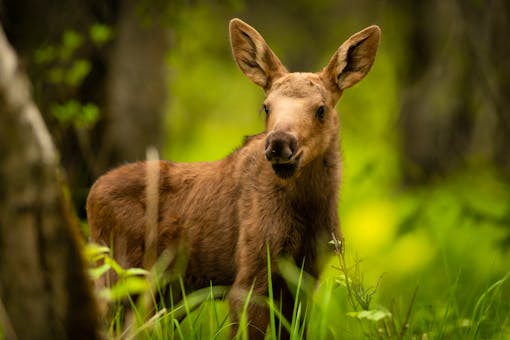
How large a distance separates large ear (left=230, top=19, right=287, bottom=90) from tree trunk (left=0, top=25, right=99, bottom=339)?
285 cm

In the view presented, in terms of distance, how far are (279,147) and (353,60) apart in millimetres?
1391

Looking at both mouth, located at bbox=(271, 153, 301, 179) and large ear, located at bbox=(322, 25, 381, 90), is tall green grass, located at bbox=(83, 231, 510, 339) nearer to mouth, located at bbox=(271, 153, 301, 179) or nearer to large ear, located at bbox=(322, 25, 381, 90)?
mouth, located at bbox=(271, 153, 301, 179)

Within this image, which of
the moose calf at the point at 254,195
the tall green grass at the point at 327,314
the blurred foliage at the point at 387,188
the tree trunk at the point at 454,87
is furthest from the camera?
the tree trunk at the point at 454,87

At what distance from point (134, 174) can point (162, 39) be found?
397cm

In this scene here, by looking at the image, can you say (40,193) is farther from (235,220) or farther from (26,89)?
(235,220)

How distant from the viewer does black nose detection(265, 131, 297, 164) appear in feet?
14.8

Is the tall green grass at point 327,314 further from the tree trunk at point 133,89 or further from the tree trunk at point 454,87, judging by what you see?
the tree trunk at point 133,89

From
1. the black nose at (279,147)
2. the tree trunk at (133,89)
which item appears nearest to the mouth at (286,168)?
the black nose at (279,147)

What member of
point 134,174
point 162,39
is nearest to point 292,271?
point 134,174

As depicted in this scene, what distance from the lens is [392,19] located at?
36.5 ft

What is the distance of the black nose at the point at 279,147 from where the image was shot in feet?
14.8

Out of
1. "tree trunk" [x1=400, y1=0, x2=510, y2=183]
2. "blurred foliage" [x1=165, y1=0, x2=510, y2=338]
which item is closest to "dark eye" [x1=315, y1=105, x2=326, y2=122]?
"blurred foliage" [x1=165, y1=0, x2=510, y2=338]

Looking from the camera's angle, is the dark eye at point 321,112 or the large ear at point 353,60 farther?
the large ear at point 353,60

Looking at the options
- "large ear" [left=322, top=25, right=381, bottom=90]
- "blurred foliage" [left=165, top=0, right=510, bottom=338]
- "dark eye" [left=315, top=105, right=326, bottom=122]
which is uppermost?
"large ear" [left=322, top=25, right=381, bottom=90]
